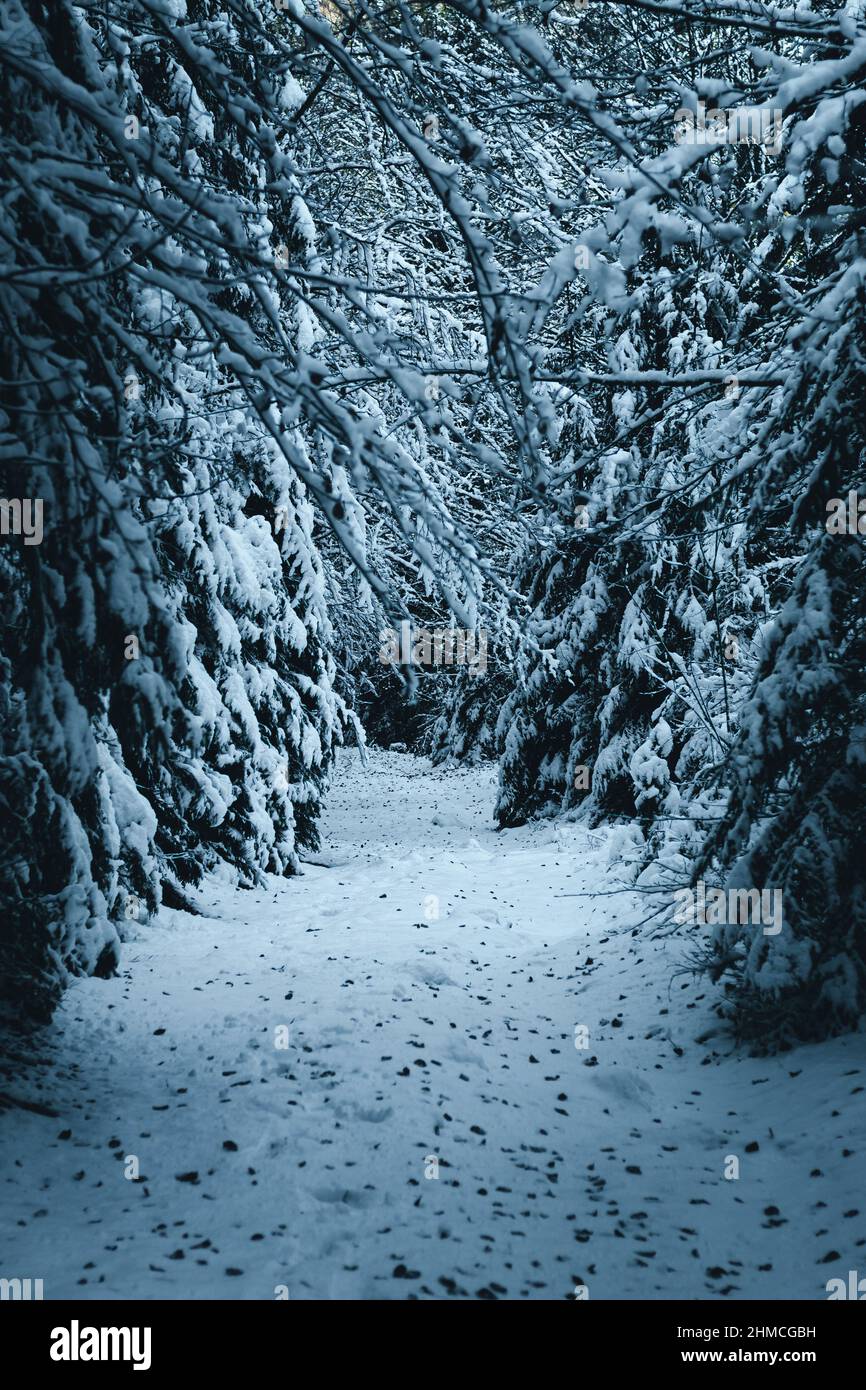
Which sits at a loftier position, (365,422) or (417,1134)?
(365,422)

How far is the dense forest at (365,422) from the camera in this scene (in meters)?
2.62

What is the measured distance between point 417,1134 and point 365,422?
11.7 ft

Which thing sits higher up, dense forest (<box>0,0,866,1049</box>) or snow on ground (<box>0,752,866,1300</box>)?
dense forest (<box>0,0,866,1049</box>)

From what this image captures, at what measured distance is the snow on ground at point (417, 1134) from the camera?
3322mm

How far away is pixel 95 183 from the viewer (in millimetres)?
2479

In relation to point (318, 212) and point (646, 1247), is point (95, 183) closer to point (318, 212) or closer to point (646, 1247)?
point (318, 212)

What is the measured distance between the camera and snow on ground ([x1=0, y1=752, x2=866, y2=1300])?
332cm

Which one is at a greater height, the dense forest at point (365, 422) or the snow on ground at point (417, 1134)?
the dense forest at point (365, 422)

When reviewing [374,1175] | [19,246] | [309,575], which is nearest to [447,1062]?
[374,1175]

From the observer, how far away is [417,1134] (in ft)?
14.3

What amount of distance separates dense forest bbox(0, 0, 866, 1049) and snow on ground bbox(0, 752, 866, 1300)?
556mm

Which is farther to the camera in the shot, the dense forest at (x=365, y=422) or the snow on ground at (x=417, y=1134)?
the snow on ground at (x=417, y=1134)

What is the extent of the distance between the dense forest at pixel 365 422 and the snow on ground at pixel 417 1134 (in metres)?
0.56

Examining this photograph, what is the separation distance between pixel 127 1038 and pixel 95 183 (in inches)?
187
